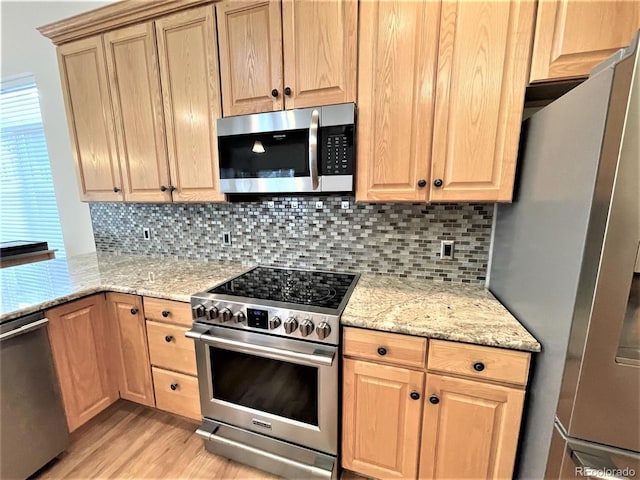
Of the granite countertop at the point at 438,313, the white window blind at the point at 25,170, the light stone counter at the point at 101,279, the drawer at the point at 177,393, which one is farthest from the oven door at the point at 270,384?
the white window blind at the point at 25,170

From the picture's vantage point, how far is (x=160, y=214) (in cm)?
220

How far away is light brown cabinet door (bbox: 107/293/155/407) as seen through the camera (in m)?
1.58

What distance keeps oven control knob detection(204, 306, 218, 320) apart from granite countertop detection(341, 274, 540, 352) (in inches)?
25.8

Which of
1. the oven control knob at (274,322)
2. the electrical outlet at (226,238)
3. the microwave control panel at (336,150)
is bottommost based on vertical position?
the oven control knob at (274,322)

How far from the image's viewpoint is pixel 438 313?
119 centimetres

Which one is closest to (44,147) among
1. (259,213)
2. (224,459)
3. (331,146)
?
(259,213)

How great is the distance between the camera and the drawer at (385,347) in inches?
43.2

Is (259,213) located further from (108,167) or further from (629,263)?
(629,263)

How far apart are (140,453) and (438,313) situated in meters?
1.86

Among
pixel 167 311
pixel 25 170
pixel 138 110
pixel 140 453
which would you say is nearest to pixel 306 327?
pixel 167 311

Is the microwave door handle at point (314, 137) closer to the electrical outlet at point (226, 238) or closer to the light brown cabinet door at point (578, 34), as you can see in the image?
the light brown cabinet door at point (578, 34)

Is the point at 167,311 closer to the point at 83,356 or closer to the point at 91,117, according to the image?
the point at 83,356

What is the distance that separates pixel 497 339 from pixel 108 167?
8.28 ft

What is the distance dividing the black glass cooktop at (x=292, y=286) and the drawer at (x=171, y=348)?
1.15 ft
